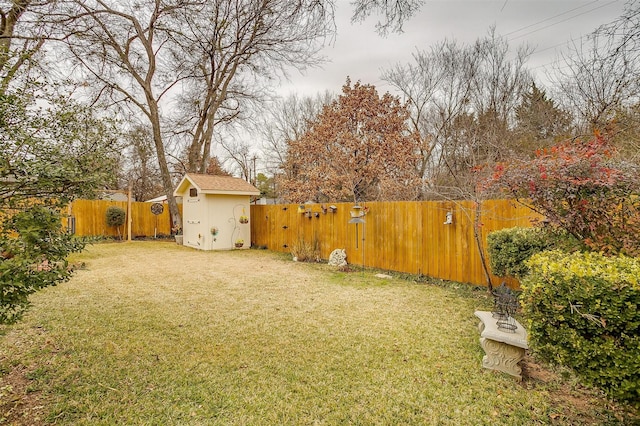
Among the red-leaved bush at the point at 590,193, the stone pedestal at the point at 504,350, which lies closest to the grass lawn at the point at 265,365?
the stone pedestal at the point at 504,350

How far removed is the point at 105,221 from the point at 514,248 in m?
15.0

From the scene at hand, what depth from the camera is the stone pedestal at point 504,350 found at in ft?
8.89

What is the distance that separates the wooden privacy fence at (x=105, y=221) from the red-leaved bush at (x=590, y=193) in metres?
13.9

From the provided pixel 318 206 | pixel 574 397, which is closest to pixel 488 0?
pixel 574 397

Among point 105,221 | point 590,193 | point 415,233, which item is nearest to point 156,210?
point 105,221

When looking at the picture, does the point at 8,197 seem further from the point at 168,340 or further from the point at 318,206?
the point at 318,206

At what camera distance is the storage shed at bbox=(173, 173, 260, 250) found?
11.0 metres

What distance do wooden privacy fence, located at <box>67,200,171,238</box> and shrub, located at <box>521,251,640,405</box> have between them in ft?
46.1

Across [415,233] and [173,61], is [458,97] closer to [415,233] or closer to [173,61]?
[415,233]

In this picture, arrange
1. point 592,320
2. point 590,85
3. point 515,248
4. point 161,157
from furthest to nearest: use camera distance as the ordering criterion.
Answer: point 161,157 < point 590,85 < point 515,248 < point 592,320

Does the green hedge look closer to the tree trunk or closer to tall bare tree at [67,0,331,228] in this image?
tall bare tree at [67,0,331,228]

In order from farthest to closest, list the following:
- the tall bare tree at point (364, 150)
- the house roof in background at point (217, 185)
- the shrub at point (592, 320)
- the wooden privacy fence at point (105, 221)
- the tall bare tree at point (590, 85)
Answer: the wooden privacy fence at point (105, 221) → the tall bare tree at point (364, 150) → the house roof in background at point (217, 185) → the tall bare tree at point (590, 85) → the shrub at point (592, 320)

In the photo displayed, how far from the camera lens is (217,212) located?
11188mm

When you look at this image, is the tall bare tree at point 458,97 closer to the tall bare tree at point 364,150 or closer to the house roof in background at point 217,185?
the tall bare tree at point 364,150
